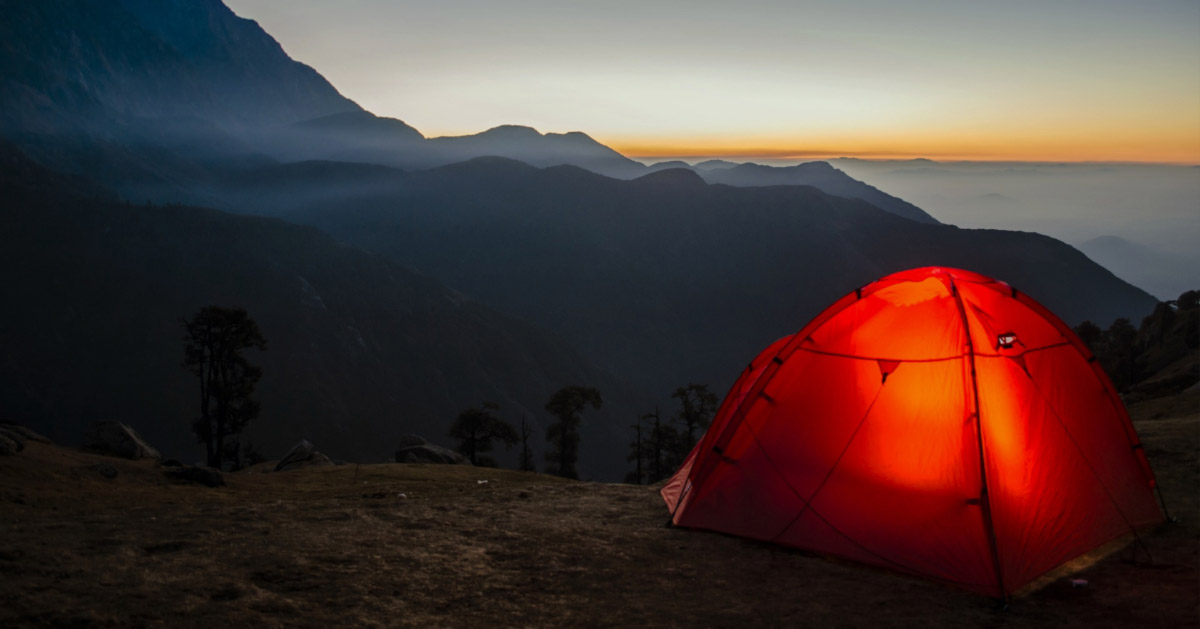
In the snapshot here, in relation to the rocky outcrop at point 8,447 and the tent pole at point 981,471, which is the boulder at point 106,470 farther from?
the tent pole at point 981,471

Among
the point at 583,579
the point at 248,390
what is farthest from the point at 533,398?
the point at 583,579

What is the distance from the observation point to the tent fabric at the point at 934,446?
10.2 meters

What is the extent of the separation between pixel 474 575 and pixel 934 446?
22.3 ft

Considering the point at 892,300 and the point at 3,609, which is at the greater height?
the point at 892,300

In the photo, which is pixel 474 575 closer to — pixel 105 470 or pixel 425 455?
pixel 105 470

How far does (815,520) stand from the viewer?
11.1 metres

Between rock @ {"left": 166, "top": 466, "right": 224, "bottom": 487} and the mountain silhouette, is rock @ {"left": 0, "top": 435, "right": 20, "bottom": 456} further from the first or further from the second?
the mountain silhouette

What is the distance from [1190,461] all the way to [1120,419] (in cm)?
473

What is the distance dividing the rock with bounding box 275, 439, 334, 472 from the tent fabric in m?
28.8

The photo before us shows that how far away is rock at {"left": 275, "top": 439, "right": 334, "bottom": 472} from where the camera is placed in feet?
119

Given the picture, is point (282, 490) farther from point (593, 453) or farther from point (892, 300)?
point (593, 453)

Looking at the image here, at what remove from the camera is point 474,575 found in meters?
9.74

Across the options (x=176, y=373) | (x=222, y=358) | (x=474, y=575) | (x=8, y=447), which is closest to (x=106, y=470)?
(x=8, y=447)

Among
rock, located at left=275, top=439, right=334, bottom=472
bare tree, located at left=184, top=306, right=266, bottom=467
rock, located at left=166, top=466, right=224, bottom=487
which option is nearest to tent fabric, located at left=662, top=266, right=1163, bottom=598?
rock, located at left=166, top=466, right=224, bottom=487
